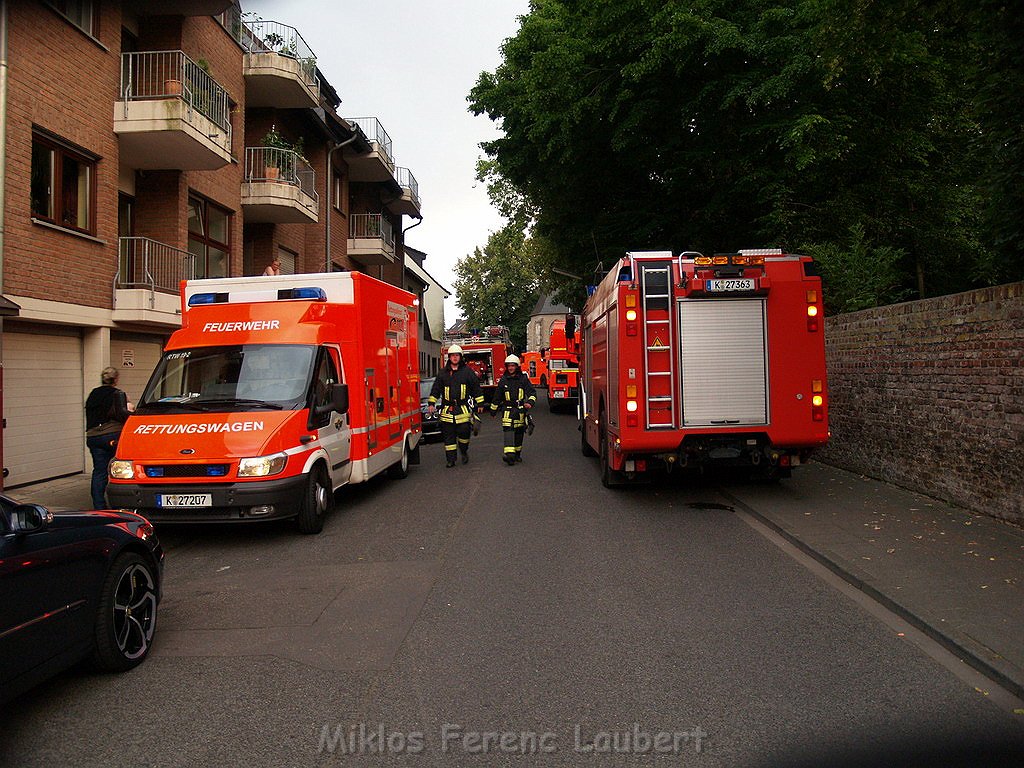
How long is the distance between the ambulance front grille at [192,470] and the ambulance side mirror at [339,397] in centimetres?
157

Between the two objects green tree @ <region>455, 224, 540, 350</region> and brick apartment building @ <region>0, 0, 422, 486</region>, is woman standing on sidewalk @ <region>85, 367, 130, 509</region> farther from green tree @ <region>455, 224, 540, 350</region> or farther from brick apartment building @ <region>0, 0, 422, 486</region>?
green tree @ <region>455, 224, 540, 350</region>

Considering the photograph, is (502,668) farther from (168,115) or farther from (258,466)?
(168,115)

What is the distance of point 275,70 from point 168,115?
657cm

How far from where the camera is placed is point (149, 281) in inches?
557

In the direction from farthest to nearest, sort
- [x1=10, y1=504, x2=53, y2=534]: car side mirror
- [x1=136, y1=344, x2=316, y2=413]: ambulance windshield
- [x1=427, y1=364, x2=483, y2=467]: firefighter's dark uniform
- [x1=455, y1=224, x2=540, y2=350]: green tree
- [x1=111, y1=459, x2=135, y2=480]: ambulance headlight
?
[x1=455, y1=224, x2=540, y2=350]: green tree < [x1=427, y1=364, x2=483, y2=467]: firefighter's dark uniform < [x1=136, y1=344, x2=316, y2=413]: ambulance windshield < [x1=111, y1=459, x2=135, y2=480]: ambulance headlight < [x1=10, y1=504, x2=53, y2=534]: car side mirror

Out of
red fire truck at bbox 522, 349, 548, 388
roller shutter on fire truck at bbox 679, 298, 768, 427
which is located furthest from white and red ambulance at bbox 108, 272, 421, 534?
red fire truck at bbox 522, 349, 548, 388

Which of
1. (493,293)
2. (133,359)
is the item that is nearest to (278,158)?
(133,359)

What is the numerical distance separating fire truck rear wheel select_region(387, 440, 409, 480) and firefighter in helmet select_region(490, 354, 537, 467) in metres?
2.02

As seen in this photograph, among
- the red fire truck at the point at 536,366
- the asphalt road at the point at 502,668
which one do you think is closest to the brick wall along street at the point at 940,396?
the asphalt road at the point at 502,668

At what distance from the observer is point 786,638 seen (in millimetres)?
4918

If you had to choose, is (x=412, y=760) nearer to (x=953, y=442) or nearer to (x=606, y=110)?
(x=953, y=442)

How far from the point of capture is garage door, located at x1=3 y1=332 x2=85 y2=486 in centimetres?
1141

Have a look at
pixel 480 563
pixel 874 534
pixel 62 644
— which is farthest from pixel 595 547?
pixel 62 644

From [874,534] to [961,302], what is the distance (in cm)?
279
